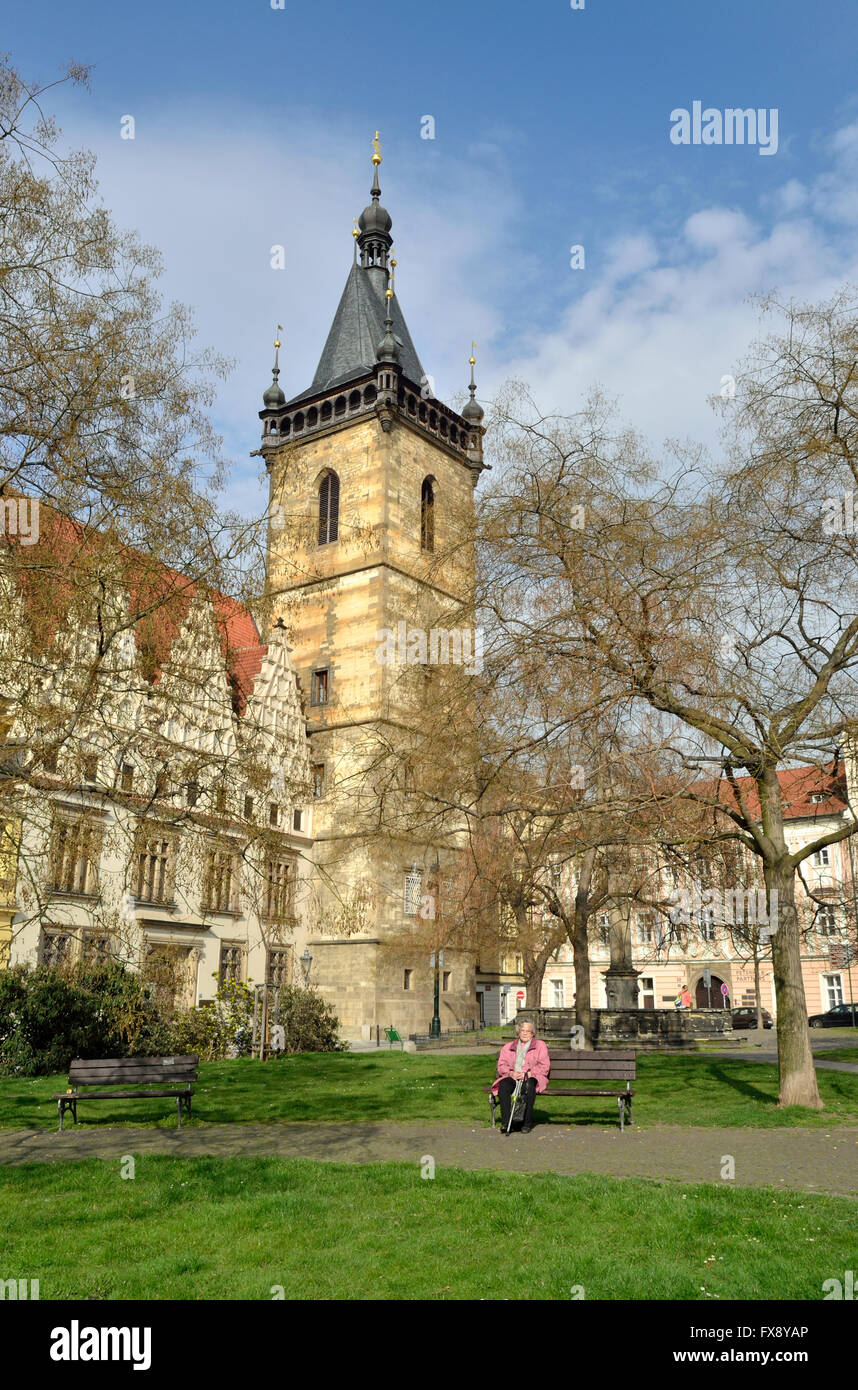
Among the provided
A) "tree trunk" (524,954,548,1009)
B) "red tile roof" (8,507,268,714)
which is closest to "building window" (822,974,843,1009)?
"tree trunk" (524,954,548,1009)

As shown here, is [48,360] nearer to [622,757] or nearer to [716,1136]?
[622,757]

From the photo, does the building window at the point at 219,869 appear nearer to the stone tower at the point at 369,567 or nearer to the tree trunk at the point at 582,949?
the tree trunk at the point at 582,949

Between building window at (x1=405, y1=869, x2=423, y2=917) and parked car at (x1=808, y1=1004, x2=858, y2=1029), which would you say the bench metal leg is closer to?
building window at (x1=405, y1=869, x2=423, y2=917)

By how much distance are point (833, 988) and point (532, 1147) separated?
49.8 m

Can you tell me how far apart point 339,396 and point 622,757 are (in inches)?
1388

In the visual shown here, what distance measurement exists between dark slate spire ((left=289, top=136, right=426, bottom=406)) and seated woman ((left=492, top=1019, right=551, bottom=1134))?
3558 cm

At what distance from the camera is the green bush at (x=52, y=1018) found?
1867 centimetres

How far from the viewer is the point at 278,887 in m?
10.2

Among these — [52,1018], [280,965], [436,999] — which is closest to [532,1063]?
[52,1018]

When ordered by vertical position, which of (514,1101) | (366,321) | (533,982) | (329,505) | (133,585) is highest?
(366,321)

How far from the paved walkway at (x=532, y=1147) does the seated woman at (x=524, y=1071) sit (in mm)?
250

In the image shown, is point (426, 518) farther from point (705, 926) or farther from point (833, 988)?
point (833, 988)

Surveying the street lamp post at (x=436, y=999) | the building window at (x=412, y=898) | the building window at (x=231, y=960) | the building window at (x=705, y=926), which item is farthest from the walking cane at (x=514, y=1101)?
the building window at (x=412, y=898)

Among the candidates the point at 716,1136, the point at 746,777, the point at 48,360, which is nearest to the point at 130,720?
the point at 48,360
